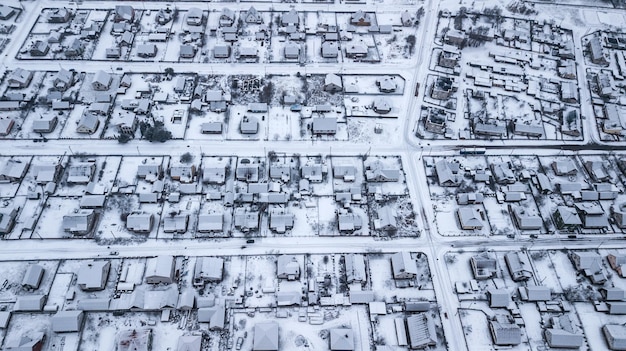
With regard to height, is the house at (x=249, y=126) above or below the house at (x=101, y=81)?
below

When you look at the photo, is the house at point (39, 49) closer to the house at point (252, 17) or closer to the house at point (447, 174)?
the house at point (252, 17)

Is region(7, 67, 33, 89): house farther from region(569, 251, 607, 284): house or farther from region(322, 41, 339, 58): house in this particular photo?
region(569, 251, 607, 284): house

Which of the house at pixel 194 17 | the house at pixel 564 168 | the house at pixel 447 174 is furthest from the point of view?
the house at pixel 194 17

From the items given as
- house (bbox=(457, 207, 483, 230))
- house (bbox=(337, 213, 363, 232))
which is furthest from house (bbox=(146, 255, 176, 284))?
house (bbox=(457, 207, 483, 230))

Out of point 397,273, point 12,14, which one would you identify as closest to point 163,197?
point 397,273

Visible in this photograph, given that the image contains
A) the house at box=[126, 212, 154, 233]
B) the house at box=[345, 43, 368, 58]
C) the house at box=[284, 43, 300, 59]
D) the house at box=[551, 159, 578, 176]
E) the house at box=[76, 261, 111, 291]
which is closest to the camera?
the house at box=[76, 261, 111, 291]

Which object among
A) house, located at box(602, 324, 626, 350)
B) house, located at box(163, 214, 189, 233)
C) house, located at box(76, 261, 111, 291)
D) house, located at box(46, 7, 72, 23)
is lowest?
house, located at box(602, 324, 626, 350)

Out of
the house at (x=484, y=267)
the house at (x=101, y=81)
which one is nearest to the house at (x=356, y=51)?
the house at (x=101, y=81)
